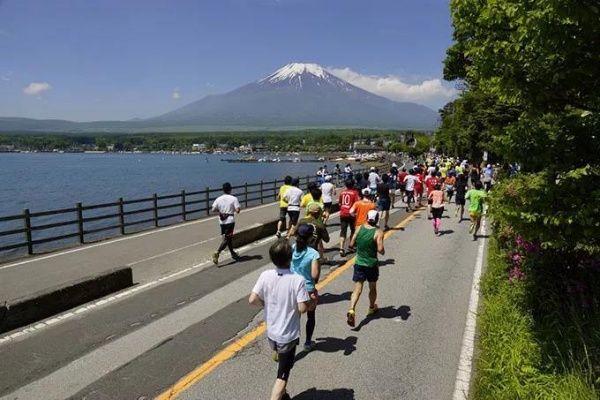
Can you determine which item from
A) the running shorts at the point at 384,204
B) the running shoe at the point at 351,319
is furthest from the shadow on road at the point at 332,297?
the running shorts at the point at 384,204

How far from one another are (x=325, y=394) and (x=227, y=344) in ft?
5.72

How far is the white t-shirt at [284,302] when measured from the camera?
4.24m

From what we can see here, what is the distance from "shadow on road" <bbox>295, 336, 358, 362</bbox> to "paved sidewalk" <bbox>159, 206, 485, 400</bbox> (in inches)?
0.5

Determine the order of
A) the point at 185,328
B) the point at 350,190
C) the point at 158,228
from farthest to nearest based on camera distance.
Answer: the point at 158,228, the point at 350,190, the point at 185,328

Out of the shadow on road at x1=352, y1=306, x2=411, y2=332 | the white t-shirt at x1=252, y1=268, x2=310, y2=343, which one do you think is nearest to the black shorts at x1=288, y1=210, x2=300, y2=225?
the shadow on road at x1=352, y1=306, x2=411, y2=332

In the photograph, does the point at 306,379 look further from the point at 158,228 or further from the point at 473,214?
the point at 158,228

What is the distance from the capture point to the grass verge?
4.40 meters

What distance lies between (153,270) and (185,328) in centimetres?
387

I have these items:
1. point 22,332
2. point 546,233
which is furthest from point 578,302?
point 22,332

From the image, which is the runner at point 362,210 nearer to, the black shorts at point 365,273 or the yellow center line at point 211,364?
the black shorts at point 365,273

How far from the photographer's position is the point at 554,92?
16.8ft

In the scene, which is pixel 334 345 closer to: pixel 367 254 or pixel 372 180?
pixel 367 254

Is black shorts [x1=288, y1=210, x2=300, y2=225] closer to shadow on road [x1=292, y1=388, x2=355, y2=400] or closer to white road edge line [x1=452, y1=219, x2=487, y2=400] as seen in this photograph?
white road edge line [x1=452, y1=219, x2=487, y2=400]

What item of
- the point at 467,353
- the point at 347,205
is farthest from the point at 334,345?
the point at 347,205
